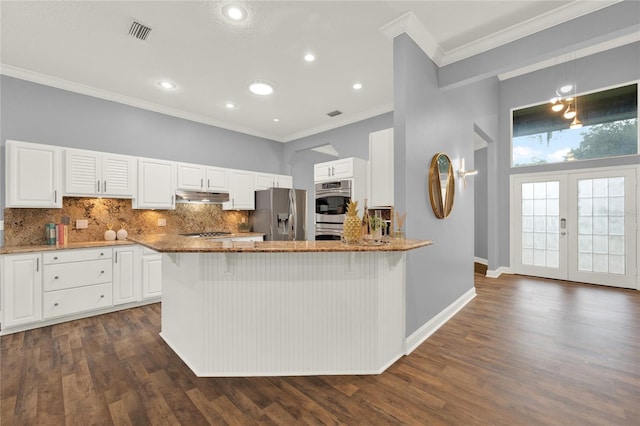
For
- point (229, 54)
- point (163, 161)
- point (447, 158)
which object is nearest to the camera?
point (229, 54)

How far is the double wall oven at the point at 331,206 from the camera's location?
4.22 metres

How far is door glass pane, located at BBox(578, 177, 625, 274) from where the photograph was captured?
474 centimetres

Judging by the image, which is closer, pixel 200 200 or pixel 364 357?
pixel 364 357

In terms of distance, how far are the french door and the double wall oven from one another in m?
4.17

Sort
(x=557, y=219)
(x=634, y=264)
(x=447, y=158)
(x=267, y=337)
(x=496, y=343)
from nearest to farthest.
Result: (x=267, y=337), (x=496, y=343), (x=447, y=158), (x=634, y=264), (x=557, y=219)

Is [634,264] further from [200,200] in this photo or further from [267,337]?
[200,200]

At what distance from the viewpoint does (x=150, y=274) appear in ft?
12.9

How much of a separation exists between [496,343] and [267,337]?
235cm

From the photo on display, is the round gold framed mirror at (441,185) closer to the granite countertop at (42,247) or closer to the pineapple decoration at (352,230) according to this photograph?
the pineapple decoration at (352,230)

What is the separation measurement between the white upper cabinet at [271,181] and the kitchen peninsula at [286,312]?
3.55 m

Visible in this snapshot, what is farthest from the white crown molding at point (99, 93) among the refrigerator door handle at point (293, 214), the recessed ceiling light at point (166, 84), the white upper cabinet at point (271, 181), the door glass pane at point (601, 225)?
the door glass pane at point (601, 225)

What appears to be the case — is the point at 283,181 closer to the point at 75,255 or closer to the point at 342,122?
the point at 342,122

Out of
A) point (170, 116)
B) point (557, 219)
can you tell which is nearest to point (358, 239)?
point (170, 116)

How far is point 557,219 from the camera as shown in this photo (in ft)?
17.7
